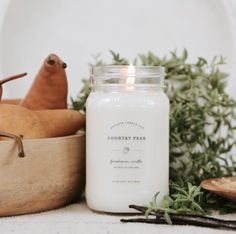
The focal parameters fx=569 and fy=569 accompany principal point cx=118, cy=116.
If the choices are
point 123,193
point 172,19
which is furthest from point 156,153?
point 172,19

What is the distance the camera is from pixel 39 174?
2.16ft

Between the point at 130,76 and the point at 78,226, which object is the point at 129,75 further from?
the point at 78,226

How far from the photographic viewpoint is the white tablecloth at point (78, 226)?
1.91ft

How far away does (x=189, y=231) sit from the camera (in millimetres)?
582

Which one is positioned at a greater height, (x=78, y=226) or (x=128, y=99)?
(x=128, y=99)

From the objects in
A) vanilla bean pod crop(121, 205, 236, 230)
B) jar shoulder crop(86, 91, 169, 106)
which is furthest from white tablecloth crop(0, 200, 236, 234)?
jar shoulder crop(86, 91, 169, 106)

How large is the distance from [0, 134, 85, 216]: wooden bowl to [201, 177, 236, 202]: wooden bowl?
16cm

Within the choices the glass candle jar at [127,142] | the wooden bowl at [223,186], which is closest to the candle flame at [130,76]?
the glass candle jar at [127,142]

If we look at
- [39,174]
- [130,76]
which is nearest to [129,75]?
[130,76]

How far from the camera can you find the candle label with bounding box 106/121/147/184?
2.15ft

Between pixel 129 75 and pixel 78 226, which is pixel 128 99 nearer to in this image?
pixel 129 75

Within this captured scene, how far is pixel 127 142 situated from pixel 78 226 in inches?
4.5

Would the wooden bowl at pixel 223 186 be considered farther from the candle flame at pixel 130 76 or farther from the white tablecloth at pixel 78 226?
the candle flame at pixel 130 76

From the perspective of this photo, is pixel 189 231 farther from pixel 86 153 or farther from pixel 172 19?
pixel 172 19
